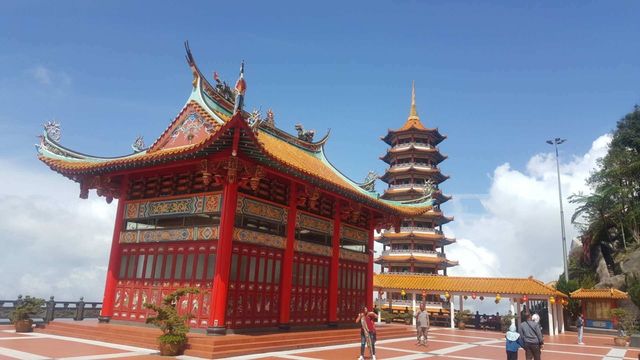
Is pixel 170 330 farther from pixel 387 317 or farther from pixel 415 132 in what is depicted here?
pixel 415 132

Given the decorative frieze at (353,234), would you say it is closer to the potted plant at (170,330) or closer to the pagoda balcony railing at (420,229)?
the potted plant at (170,330)

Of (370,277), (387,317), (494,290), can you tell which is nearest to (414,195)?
(387,317)

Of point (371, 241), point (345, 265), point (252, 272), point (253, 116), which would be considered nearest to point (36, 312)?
point (252, 272)

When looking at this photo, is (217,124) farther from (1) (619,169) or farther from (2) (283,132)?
(1) (619,169)

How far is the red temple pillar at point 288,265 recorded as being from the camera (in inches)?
634

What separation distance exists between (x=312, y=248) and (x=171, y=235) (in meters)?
5.33

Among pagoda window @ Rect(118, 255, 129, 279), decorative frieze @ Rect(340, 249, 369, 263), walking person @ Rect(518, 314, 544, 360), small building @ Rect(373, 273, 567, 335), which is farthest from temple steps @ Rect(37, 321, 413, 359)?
small building @ Rect(373, 273, 567, 335)

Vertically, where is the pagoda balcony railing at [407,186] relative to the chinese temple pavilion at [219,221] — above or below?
above

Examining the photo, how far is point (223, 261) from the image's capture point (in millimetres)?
13969

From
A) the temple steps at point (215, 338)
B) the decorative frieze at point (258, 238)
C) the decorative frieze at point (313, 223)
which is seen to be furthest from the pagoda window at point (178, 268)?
the decorative frieze at point (313, 223)

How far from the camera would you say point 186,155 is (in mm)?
13875

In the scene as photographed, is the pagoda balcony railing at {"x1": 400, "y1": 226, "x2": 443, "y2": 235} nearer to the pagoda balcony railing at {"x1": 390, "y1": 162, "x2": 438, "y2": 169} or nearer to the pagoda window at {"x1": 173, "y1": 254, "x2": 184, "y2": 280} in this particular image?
the pagoda balcony railing at {"x1": 390, "y1": 162, "x2": 438, "y2": 169}

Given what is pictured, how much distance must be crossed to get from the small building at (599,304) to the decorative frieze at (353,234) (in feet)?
65.9

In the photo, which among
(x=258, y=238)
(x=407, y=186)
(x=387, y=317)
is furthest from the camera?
(x=407, y=186)
